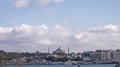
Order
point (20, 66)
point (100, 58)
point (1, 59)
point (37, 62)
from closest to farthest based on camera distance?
1. point (20, 66)
2. point (1, 59)
3. point (37, 62)
4. point (100, 58)

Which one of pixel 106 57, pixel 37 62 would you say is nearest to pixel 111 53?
pixel 106 57

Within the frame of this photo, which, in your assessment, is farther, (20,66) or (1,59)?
(1,59)

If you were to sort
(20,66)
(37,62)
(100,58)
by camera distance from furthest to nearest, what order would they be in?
(100,58) < (37,62) < (20,66)

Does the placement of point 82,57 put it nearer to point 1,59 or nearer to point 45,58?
point 45,58

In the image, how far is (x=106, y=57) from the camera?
193875 mm

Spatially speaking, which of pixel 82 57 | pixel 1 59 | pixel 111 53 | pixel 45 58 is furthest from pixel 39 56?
pixel 1 59

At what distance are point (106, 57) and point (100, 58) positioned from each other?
13.1ft

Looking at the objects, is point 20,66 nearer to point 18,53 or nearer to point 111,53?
point 18,53

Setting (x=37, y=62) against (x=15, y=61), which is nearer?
(x=15, y=61)

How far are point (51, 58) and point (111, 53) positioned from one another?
33.0m

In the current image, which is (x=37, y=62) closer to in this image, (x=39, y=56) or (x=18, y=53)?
(x=39, y=56)

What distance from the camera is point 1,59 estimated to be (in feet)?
103

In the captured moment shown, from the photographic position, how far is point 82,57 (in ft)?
640

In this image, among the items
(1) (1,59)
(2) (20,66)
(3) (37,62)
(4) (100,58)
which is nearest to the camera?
(2) (20,66)
